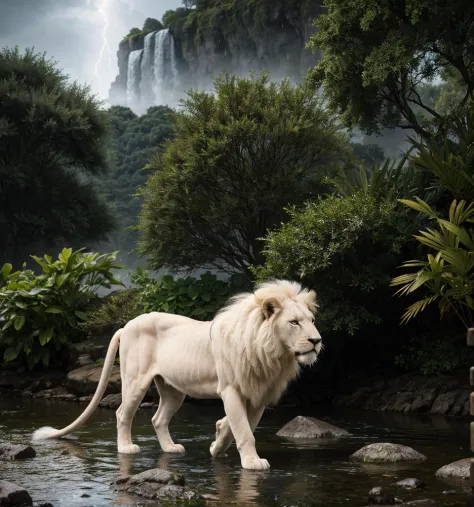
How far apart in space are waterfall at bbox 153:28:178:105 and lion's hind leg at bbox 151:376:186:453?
54.7 metres

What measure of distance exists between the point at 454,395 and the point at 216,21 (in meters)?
50.2

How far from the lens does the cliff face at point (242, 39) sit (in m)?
54.6

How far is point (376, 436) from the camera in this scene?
10602 mm

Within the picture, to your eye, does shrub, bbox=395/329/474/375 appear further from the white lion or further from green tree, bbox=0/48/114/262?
green tree, bbox=0/48/114/262

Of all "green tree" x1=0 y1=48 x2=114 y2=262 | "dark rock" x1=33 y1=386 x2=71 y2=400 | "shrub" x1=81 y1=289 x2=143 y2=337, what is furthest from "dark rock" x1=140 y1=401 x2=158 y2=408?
"green tree" x1=0 y1=48 x2=114 y2=262

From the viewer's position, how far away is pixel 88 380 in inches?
639

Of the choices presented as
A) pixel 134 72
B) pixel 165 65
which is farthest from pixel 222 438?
pixel 165 65

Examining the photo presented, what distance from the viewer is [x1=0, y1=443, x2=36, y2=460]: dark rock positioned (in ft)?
28.4

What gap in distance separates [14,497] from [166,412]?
284 centimetres

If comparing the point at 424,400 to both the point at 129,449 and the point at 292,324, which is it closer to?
the point at 129,449

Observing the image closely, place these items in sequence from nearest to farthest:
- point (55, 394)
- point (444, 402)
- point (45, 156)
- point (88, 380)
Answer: point (444, 402)
point (88, 380)
point (55, 394)
point (45, 156)

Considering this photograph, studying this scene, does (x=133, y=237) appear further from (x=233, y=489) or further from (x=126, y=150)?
(x=233, y=489)

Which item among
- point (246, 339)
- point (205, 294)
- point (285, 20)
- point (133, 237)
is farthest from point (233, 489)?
point (285, 20)

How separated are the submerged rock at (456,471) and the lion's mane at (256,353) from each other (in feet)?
4.70
